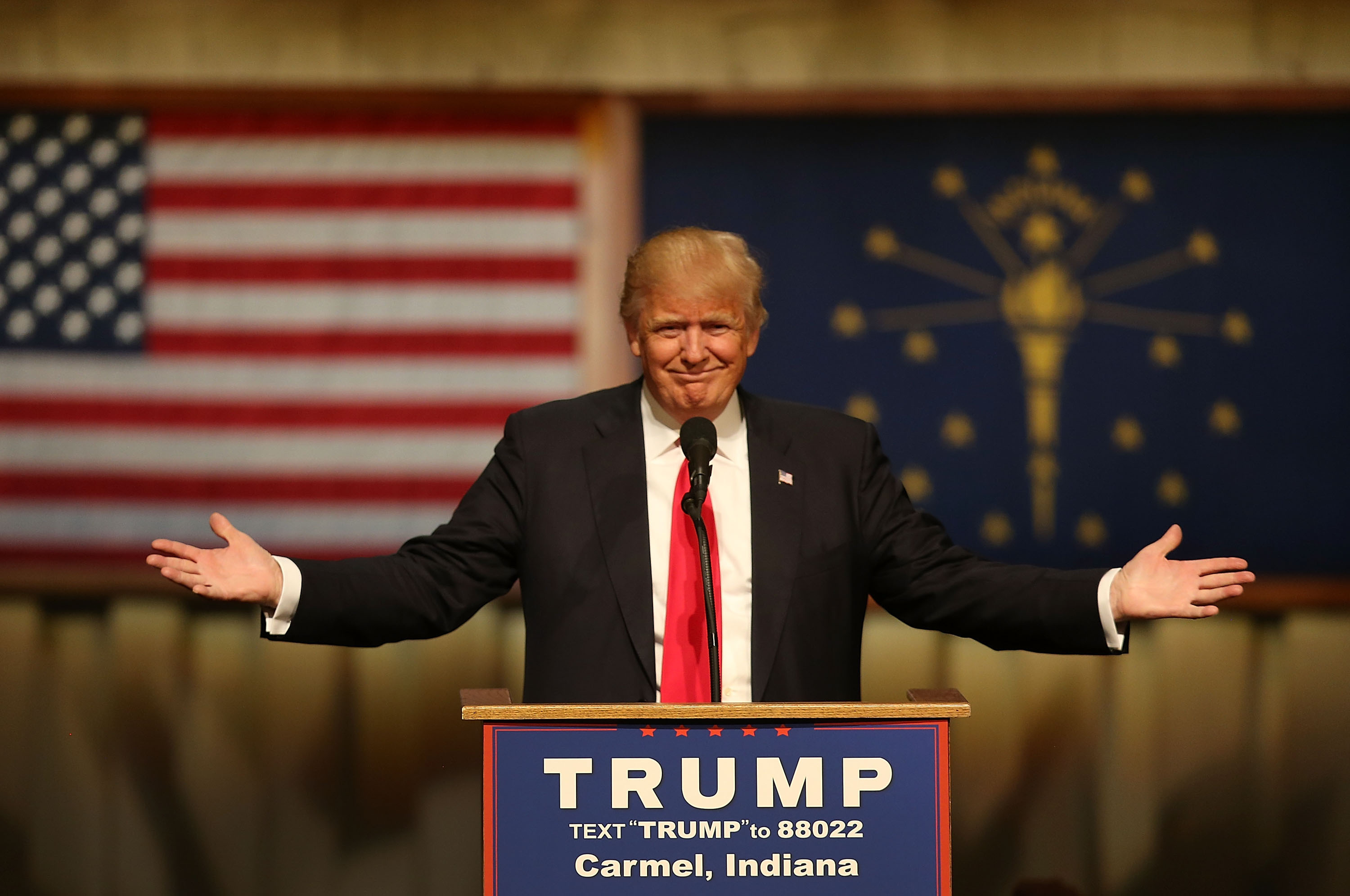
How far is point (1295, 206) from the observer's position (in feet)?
13.6

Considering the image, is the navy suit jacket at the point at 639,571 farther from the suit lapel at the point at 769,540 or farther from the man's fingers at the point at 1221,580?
the man's fingers at the point at 1221,580

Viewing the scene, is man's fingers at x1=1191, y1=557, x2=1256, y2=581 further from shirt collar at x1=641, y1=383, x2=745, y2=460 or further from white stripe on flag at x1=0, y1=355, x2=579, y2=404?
white stripe on flag at x1=0, y1=355, x2=579, y2=404

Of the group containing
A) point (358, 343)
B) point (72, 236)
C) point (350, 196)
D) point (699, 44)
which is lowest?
point (358, 343)

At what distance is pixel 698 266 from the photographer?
2027 millimetres

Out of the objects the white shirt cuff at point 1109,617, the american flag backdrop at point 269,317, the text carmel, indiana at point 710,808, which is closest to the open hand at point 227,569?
the text carmel, indiana at point 710,808

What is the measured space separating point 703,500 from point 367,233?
262 cm

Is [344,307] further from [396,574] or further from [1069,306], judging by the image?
[396,574]

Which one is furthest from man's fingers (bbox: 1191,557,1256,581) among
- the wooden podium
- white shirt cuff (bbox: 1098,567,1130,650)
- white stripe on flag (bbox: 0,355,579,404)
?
white stripe on flag (bbox: 0,355,579,404)

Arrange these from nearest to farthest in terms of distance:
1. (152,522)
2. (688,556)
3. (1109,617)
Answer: (1109,617) < (688,556) < (152,522)

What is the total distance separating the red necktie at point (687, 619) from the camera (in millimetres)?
1909

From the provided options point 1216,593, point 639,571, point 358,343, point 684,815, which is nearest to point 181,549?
point 639,571

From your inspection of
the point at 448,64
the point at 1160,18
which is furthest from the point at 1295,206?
the point at 448,64

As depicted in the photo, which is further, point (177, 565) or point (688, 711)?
point (177, 565)

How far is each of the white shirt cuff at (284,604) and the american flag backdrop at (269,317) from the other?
2227 mm
